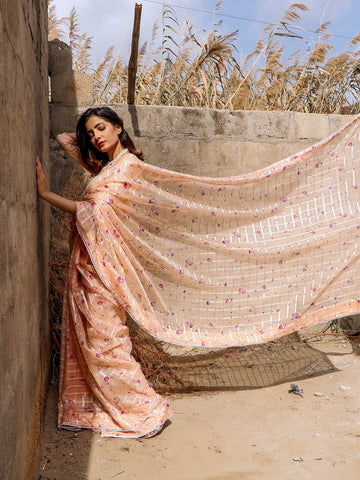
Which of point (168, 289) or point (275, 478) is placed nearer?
point (275, 478)

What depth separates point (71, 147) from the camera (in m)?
2.96

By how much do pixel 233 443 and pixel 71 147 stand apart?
6.24ft

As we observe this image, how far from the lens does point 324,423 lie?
2.78 meters

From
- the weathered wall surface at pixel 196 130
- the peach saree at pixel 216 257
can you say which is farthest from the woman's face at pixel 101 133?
the weathered wall surface at pixel 196 130

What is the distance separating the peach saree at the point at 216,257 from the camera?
2699 mm

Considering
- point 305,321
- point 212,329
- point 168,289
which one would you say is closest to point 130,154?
point 168,289

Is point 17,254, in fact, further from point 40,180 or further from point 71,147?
point 71,147

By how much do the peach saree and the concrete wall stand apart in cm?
62

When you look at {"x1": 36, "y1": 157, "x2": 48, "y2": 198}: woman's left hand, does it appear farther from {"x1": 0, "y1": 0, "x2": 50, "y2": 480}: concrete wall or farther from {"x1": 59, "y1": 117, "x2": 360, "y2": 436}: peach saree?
{"x1": 59, "y1": 117, "x2": 360, "y2": 436}: peach saree

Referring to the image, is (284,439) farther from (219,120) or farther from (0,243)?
(219,120)

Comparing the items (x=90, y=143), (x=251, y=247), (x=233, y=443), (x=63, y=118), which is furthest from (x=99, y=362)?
(x=63, y=118)

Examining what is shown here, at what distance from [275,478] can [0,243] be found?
171cm

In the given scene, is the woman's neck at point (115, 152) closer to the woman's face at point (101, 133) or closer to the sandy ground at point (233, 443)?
the woman's face at point (101, 133)

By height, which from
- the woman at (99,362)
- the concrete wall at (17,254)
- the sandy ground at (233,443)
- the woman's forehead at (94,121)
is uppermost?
the woman's forehead at (94,121)
